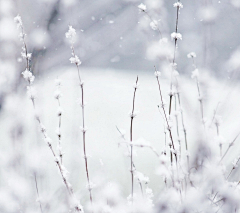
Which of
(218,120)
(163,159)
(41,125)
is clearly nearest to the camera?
(163,159)

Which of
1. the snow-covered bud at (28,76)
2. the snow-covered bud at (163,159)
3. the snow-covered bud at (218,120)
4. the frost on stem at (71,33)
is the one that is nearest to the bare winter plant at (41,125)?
the snow-covered bud at (28,76)

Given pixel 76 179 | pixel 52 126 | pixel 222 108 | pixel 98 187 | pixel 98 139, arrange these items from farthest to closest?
pixel 98 139 < pixel 52 126 < pixel 76 179 < pixel 98 187 < pixel 222 108

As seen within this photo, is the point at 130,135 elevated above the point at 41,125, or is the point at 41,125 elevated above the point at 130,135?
the point at 41,125

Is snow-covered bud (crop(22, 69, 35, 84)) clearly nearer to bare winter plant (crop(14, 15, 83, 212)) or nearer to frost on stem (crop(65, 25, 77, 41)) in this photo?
bare winter plant (crop(14, 15, 83, 212))

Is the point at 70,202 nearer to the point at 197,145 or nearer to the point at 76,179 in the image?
the point at 76,179

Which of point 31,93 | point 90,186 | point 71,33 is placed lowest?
point 90,186

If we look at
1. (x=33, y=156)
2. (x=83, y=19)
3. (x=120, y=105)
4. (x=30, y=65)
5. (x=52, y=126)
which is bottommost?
(x=33, y=156)

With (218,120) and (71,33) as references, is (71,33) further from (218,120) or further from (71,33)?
(218,120)

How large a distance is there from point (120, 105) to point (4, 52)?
1839 mm

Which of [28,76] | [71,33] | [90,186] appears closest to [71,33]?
[71,33]

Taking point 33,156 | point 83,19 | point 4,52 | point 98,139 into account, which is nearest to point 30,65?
point 4,52

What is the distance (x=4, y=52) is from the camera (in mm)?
1435

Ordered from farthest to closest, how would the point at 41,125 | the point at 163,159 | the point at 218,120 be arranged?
the point at 41,125 < the point at 218,120 < the point at 163,159

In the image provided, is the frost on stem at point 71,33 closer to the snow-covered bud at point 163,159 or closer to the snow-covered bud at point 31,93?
the snow-covered bud at point 31,93
